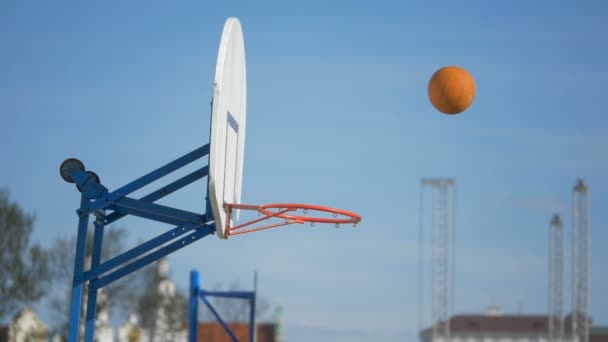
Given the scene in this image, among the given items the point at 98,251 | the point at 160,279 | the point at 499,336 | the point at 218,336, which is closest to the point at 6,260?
the point at 160,279

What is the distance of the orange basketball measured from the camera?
11.8 metres

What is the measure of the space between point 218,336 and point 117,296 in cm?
2566

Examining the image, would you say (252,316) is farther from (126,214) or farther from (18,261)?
(18,261)

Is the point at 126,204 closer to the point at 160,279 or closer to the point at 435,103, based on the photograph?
the point at 435,103

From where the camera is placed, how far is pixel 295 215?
478 inches

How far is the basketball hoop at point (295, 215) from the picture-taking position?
1170 cm

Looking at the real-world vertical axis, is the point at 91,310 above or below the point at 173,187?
below

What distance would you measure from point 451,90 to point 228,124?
101 inches

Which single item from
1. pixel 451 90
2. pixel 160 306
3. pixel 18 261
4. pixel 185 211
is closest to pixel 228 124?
pixel 185 211

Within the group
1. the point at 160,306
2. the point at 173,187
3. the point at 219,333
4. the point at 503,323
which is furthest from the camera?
the point at 503,323

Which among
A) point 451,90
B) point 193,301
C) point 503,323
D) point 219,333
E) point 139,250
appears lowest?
point 219,333

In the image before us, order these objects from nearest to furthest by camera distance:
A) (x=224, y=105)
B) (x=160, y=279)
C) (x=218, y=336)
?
(x=224, y=105) < (x=160, y=279) < (x=218, y=336)

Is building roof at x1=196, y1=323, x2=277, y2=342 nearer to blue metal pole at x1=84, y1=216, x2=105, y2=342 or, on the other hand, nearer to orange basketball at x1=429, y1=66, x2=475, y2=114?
blue metal pole at x1=84, y1=216, x2=105, y2=342

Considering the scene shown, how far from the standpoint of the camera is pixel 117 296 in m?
45.8
